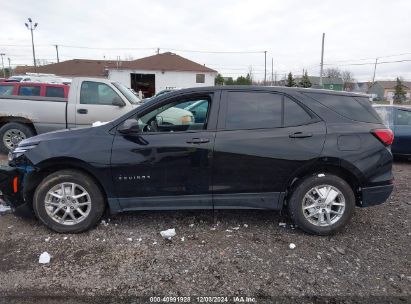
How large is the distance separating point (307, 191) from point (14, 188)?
11.3ft

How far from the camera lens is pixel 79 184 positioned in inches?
147

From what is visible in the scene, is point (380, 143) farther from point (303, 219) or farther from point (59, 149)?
point (59, 149)

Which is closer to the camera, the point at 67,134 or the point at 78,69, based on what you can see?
the point at 67,134

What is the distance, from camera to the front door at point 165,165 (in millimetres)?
3678

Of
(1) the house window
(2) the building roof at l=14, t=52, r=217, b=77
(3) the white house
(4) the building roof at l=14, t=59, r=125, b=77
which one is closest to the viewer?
(3) the white house

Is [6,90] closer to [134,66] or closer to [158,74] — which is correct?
[158,74]

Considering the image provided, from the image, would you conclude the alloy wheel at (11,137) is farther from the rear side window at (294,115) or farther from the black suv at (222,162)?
the rear side window at (294,115)

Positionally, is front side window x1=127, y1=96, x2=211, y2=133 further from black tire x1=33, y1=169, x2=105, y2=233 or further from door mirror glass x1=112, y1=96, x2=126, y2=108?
door mirror glass x1=112, y1=96, x2=126, y2=108

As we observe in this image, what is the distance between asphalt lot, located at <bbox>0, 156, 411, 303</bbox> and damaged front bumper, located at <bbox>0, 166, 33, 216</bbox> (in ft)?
0.87

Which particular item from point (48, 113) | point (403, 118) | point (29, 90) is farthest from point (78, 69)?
point (403, 118)

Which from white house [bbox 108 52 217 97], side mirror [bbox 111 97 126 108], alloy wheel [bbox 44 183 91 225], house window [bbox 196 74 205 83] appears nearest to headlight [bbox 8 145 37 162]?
alloy wheel [bbox 44 183 91 225]

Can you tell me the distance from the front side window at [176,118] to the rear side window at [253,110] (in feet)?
0.97

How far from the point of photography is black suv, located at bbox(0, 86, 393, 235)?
3688 millimetres

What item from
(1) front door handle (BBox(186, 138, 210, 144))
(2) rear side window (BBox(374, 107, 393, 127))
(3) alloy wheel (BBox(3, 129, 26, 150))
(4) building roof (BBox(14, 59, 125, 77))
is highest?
(4) building roof (BBox(14, 59, 125, 77))
